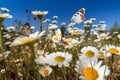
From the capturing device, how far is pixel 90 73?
1.39 meters

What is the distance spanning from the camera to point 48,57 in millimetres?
1741

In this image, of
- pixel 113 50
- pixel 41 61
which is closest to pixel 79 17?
pixel 41 61

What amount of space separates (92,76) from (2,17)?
89 cm

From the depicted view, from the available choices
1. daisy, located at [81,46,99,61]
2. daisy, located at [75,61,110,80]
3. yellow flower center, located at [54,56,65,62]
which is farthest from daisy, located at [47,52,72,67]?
daisy, located at [75,61,110,80]

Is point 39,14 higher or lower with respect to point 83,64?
higher

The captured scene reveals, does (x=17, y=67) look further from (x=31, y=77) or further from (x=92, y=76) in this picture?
(x=92, y=76)

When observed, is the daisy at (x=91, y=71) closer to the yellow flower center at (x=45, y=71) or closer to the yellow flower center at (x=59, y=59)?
the yellow flower center at (x=59, y=59)

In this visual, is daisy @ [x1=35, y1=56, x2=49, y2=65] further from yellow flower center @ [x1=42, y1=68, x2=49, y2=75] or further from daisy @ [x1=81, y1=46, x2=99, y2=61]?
yellow flower center @ [x1=42, y1=68, x2=49, y2=75]

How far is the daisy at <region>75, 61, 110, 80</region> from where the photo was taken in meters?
1.36

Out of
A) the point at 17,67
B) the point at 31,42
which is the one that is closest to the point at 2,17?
the point at 31,42

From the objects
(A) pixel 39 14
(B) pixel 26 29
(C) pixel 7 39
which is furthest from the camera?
(C) pixel 7 39

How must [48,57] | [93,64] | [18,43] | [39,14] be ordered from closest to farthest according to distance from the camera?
[18,43]
[93,64]
[48,57]
[39,14]

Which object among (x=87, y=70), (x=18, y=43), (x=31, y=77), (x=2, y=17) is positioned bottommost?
(x=31, y=77)

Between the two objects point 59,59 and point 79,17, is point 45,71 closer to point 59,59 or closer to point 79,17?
point 59,59
